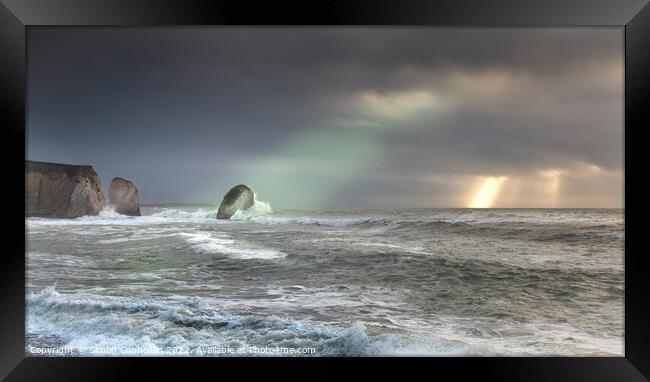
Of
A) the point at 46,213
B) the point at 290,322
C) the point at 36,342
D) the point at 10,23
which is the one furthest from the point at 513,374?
the point at 46,213

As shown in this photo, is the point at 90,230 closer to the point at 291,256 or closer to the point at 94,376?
the point at 291,256

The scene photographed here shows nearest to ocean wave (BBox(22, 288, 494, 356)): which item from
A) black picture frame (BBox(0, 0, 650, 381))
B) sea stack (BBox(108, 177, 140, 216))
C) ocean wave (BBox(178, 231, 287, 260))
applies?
black picture frame (BBox(0, 0, 650, 381))

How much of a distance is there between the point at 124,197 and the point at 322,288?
4301 millimetres

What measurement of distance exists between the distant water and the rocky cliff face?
605 millimetres

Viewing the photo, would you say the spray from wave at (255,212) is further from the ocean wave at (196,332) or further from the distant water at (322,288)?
the ocean wave at (196,332)

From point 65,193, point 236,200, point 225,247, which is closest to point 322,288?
point 225,247

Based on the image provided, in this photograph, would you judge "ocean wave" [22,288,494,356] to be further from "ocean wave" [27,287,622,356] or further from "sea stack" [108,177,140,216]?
"sea stack" [108,177,140,216]

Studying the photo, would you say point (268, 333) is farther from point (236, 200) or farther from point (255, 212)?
point (255, 212)

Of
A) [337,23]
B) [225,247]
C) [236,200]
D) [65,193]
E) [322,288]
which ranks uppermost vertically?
[337,23]

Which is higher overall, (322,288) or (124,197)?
(124,197)

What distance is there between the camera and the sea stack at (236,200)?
6.18 metres

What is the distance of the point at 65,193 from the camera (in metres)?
7.15

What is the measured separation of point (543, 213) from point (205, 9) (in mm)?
8382

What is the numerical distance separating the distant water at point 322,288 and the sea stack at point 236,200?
0.99 feet
